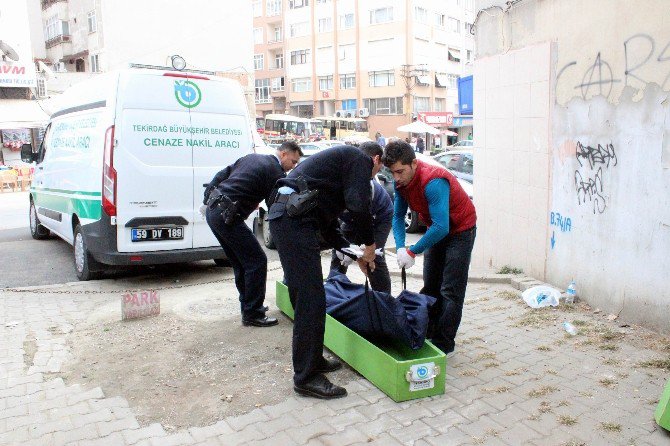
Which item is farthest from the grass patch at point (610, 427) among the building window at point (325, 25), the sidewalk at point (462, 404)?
the building window at point (325, 25)

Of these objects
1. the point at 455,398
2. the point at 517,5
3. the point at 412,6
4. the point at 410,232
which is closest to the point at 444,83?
the point at 412,6

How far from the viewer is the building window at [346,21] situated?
1917 inches

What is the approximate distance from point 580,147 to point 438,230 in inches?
91.6

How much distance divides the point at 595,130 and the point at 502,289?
193 cm

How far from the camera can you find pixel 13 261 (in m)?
8.75

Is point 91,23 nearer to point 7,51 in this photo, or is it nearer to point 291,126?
point 7,51

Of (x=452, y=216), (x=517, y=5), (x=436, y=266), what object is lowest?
(x=436, y=266)

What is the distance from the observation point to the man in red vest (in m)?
4.01

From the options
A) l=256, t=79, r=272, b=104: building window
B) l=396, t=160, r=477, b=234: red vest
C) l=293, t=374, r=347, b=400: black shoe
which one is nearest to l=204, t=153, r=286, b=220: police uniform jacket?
l=396, t=160, r=477, b=234: red vest

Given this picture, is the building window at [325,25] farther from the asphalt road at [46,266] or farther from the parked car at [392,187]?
the asphalt road at [46,266]

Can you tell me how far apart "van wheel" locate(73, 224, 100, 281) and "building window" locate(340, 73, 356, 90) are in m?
44.5

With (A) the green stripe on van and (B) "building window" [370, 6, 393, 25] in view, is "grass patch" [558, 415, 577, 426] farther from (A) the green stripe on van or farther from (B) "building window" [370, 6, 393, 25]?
(B) "building window" [370, 6, 393, 25]

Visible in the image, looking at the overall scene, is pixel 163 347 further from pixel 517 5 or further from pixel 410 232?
pixel 410 232

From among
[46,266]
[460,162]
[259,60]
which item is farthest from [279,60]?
[46,266]
